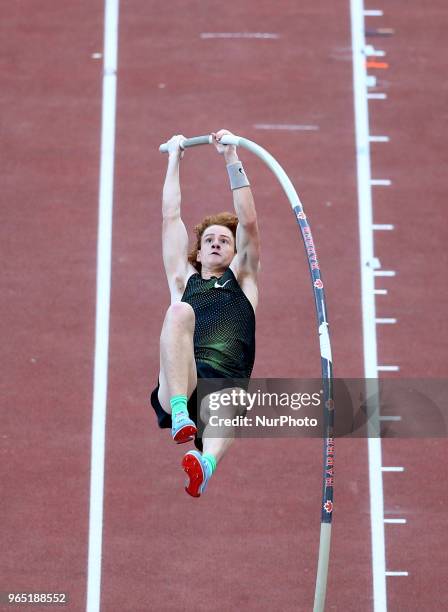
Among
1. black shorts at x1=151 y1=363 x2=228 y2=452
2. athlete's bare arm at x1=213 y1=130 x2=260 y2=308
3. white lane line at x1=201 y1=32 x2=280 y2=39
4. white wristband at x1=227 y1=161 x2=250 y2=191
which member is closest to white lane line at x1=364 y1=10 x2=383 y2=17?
white lane line at x1=201 y1=32 x2=280 y2=39

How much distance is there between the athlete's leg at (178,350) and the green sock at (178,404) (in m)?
0.03

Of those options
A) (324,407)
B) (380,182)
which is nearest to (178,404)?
(324,407)

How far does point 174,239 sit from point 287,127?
4.89m

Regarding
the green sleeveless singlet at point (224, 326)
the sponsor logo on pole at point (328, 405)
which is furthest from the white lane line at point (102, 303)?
the sponsor logo on pole at point (328, 405)

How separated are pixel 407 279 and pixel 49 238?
3.42m

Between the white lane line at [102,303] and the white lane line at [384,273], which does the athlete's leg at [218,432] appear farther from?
the white lane line at [384,273]

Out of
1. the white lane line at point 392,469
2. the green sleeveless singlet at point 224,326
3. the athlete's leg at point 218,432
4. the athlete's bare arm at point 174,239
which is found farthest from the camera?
the white lane line at point 392,469

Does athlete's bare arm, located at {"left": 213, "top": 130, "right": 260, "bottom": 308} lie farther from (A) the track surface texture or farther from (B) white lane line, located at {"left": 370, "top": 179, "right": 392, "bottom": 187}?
(B) white lane line, located at {"left": 370, "top": 179, "right": 392, "bottom": 187}

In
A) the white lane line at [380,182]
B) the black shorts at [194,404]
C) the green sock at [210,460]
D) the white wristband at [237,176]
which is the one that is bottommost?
the green sock at [210,460]

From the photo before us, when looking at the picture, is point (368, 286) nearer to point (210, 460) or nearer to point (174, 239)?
point (174, 239)

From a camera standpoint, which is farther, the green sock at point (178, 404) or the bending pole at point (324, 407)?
the green sock at point (178, 404)

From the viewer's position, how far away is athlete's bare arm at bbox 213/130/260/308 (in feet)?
31.4

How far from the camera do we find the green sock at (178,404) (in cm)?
877

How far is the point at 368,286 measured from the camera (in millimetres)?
13508
